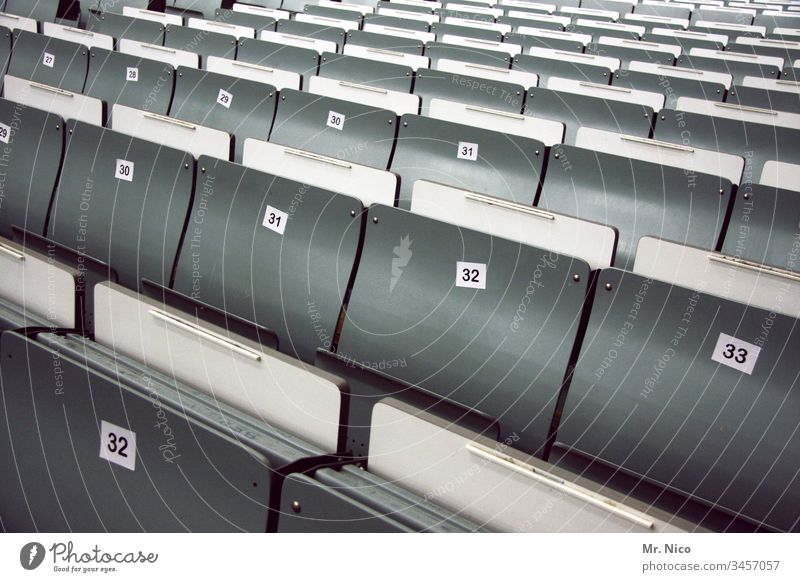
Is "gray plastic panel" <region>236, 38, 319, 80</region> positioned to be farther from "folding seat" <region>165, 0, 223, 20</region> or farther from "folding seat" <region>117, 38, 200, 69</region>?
"folding seat" <region>165, 0, 223, 20</region>

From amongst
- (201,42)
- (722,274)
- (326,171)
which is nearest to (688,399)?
(722,274)

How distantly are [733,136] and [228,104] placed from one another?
8.04ft

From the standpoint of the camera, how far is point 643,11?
6867 millimetres

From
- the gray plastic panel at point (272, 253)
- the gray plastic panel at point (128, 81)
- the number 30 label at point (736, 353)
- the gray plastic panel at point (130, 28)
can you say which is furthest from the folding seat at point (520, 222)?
the gray plastic panel at point (130, 28)

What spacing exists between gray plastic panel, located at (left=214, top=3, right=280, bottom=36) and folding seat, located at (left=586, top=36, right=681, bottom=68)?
2385mm

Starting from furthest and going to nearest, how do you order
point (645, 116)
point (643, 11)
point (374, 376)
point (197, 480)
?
point (643, 11) → point (645, 116) → point (374, 376) → point (197, 480)

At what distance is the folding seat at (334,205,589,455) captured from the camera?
169cm

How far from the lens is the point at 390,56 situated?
444 centimetres

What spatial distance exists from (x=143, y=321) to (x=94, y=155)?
1.32 meters

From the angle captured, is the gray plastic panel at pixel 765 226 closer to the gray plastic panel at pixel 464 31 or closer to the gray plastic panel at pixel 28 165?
the gray plastic panel at pixel 28 165

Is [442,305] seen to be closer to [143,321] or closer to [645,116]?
[143,321]

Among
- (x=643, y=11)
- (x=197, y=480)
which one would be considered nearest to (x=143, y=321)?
(x=197, y=480)

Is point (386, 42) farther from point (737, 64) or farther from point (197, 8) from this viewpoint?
point (197, 8)

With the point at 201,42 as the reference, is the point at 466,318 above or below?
below
